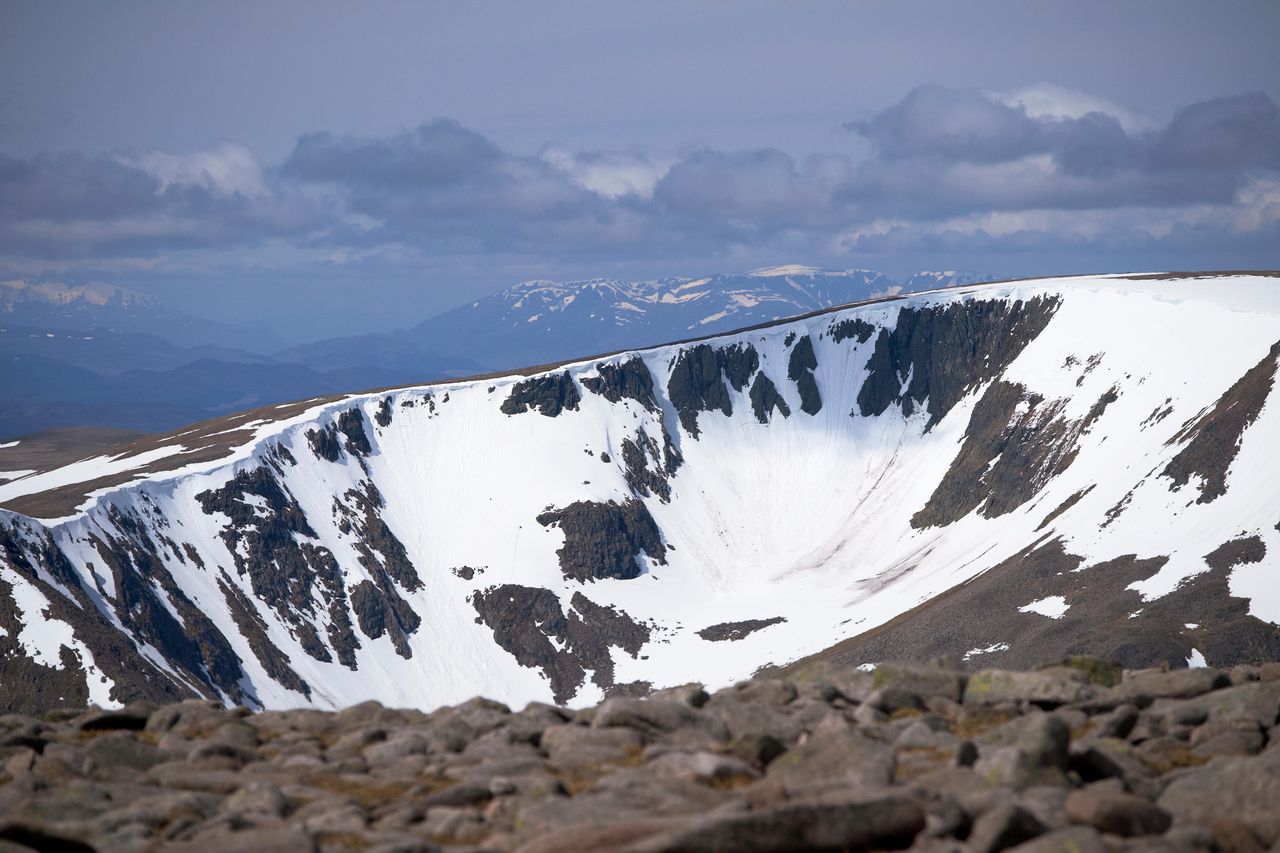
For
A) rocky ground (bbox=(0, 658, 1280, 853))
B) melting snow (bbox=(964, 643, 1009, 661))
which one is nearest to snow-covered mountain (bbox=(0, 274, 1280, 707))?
melting snow (bbox=(964, 643, 1009, 661))

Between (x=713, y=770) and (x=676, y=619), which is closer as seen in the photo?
(x=713, y=770)

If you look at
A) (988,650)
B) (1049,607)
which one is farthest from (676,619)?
(988,650)

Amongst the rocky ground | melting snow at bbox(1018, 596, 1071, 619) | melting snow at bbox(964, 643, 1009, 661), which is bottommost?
melting snow at bbox(964, 643, 1009, 661)

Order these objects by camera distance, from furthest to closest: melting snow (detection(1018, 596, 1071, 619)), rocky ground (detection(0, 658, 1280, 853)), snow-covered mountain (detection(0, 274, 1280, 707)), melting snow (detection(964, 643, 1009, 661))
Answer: melting snow (detection(1018, 596, 1071, 619)) < melting snow (detection(964, 643, 1009, 661)) < snow-covered mountain (detection(0, 274, 1280, 707)) < rocky ground (detection(0, 658, 1280, 853))

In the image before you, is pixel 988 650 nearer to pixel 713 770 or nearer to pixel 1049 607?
pixel 1049 607

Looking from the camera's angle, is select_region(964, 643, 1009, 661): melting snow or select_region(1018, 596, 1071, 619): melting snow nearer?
select_region(964, 643, 1009, 661): melting snow

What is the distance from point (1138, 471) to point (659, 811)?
152m

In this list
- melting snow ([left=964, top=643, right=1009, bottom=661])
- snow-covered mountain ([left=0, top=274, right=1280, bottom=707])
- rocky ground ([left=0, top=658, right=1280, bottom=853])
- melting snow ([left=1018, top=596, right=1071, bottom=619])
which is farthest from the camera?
melting snow ([left=1018, top=596, right=1071, bottom=619])

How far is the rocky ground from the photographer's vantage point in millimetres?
18203

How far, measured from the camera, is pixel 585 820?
19656mm

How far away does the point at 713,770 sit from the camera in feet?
73.2

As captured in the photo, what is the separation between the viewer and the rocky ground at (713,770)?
59.7ft

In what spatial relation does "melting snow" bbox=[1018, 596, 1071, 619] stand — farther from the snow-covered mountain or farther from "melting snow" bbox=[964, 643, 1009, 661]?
"melting snow" bbox=[964, 643, 1009, 661]

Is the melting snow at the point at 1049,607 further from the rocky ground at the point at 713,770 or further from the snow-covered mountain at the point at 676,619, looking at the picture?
the rocky ground at the point at 713,770
